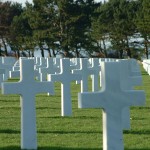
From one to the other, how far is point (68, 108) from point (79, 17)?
146 feet

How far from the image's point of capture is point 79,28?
57906 millimetres

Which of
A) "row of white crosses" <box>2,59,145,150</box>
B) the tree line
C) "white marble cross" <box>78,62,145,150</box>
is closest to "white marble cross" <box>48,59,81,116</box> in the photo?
"row of white crosses" <box>2,59,145,150</box>

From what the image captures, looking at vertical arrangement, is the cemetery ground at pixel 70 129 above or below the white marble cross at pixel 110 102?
below

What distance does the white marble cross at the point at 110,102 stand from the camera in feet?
22.5

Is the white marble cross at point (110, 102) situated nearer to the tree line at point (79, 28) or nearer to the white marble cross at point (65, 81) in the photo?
the white marble cross at point (65, 81)

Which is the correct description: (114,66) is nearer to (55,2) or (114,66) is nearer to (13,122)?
(13,122)

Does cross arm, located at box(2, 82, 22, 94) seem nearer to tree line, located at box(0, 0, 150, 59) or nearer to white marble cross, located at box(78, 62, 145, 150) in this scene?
white marble cross, located at box(78, 62, 145, 150)

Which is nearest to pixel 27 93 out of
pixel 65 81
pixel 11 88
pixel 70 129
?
pixel 11 88

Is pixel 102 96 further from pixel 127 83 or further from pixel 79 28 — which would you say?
pixel 79 28

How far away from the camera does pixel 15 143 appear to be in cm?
970

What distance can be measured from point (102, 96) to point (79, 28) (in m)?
51.2

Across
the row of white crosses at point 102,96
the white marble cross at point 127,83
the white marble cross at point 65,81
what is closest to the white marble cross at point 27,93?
the row of white crosses at point 102,96

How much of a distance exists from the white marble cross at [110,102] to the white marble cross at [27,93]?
2241mm

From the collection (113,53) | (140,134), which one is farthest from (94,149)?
(113,53)
